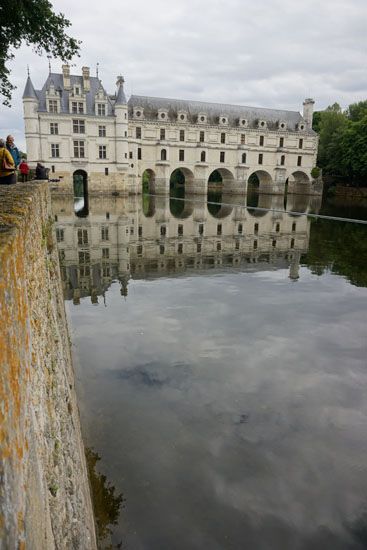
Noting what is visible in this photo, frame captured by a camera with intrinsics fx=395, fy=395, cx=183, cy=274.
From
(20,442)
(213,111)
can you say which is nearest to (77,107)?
(213,111)

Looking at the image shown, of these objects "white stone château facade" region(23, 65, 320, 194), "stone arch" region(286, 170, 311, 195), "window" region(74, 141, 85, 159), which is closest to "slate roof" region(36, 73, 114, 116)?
"white stone château facade" region(23, 65, 320, 194)

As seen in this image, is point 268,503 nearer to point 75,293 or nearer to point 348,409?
point 348,409

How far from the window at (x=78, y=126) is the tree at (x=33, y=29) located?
83.7 feet

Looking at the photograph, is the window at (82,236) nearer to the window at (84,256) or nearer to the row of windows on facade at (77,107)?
the window at (84,256)

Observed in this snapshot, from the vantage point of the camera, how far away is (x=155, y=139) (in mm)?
49344

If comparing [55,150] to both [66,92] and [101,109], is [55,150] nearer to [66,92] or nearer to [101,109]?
[66,92]

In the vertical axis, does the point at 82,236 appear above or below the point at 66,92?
below

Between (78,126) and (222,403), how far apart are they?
1613 inches

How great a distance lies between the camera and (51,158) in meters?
40.9

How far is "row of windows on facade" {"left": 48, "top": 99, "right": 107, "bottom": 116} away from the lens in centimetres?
4041

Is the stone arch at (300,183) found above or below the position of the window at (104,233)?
above

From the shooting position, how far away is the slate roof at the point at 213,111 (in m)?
50.3

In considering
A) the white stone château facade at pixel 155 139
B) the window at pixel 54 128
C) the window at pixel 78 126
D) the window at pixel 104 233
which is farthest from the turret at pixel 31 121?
the window at pixel 104 233

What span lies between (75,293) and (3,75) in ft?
34.3
